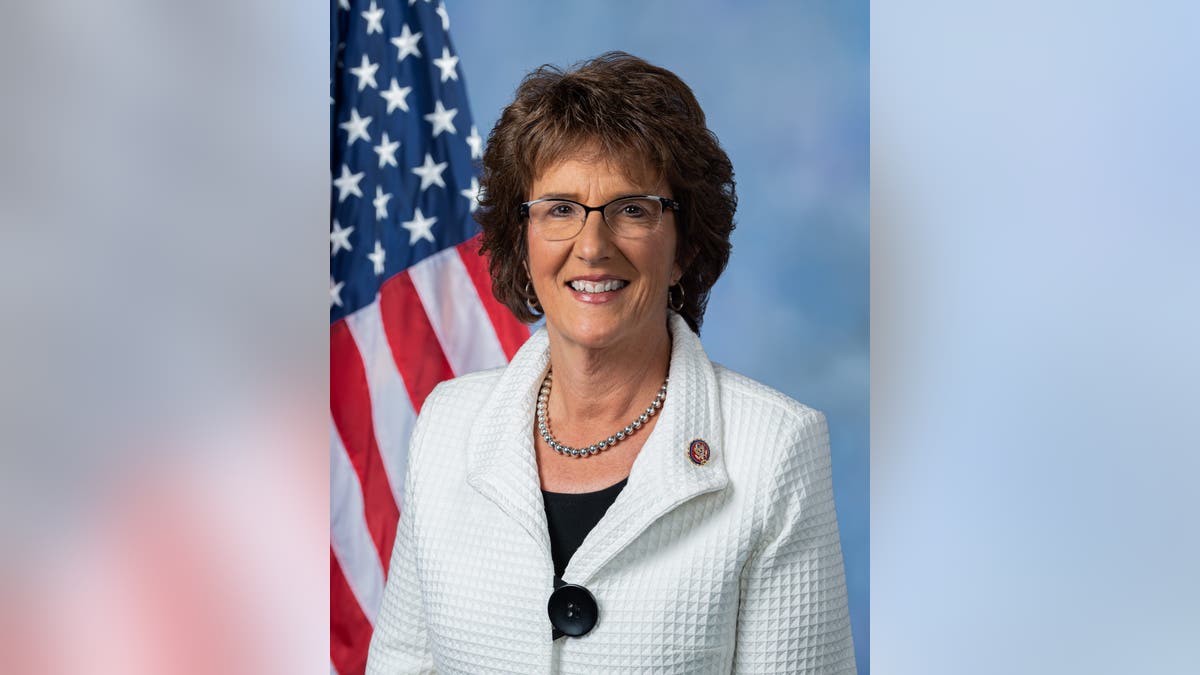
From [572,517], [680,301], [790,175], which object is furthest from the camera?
[790,175]

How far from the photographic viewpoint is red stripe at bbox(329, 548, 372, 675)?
3.10 metres

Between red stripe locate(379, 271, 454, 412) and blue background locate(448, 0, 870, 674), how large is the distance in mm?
728

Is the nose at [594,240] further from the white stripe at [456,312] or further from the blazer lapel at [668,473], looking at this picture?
the white stripe at [456,312]

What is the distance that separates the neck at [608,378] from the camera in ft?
5.79

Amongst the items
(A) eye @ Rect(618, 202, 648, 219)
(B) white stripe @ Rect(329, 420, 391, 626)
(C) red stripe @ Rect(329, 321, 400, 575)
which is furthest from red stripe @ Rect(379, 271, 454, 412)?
(A) eye @ Rect(618, 202, 648, 219)

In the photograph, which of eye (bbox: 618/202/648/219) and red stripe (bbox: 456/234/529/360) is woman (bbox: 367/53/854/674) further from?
red stripe (bbox: 456/234/529/360)

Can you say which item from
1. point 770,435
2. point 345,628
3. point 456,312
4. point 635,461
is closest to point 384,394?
point 456,312

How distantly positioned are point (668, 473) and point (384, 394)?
5.27 feet

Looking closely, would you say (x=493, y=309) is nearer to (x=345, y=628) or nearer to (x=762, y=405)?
(x=345, y=628)

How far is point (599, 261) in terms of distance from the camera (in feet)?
5.45
